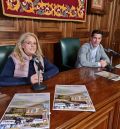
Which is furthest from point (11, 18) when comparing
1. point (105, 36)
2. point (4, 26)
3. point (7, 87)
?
point (105, 36)

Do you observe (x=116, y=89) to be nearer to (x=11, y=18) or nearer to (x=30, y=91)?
(x=30, y=91)

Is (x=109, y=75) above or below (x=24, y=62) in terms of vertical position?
below

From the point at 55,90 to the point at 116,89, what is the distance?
18.4 inches

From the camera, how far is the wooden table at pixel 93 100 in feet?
2.87

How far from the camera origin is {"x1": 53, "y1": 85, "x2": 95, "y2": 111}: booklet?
3.14 ft

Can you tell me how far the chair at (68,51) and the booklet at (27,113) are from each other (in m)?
1.26

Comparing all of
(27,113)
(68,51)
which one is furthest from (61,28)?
(27,113)

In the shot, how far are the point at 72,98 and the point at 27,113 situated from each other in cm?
A: 31

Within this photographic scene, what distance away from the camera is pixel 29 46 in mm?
1548

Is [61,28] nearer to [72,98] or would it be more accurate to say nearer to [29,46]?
[29,46]

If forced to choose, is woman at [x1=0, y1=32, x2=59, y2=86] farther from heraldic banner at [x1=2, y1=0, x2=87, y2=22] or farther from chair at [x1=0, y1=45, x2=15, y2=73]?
heraldic banner at [x1=2, y1=0, x2=87, y2=22]

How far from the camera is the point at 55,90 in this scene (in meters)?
1.19

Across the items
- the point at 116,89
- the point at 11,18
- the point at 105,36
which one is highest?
the point at 11,18

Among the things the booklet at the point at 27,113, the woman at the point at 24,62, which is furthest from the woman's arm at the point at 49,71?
the booklet at the point at 27,113
